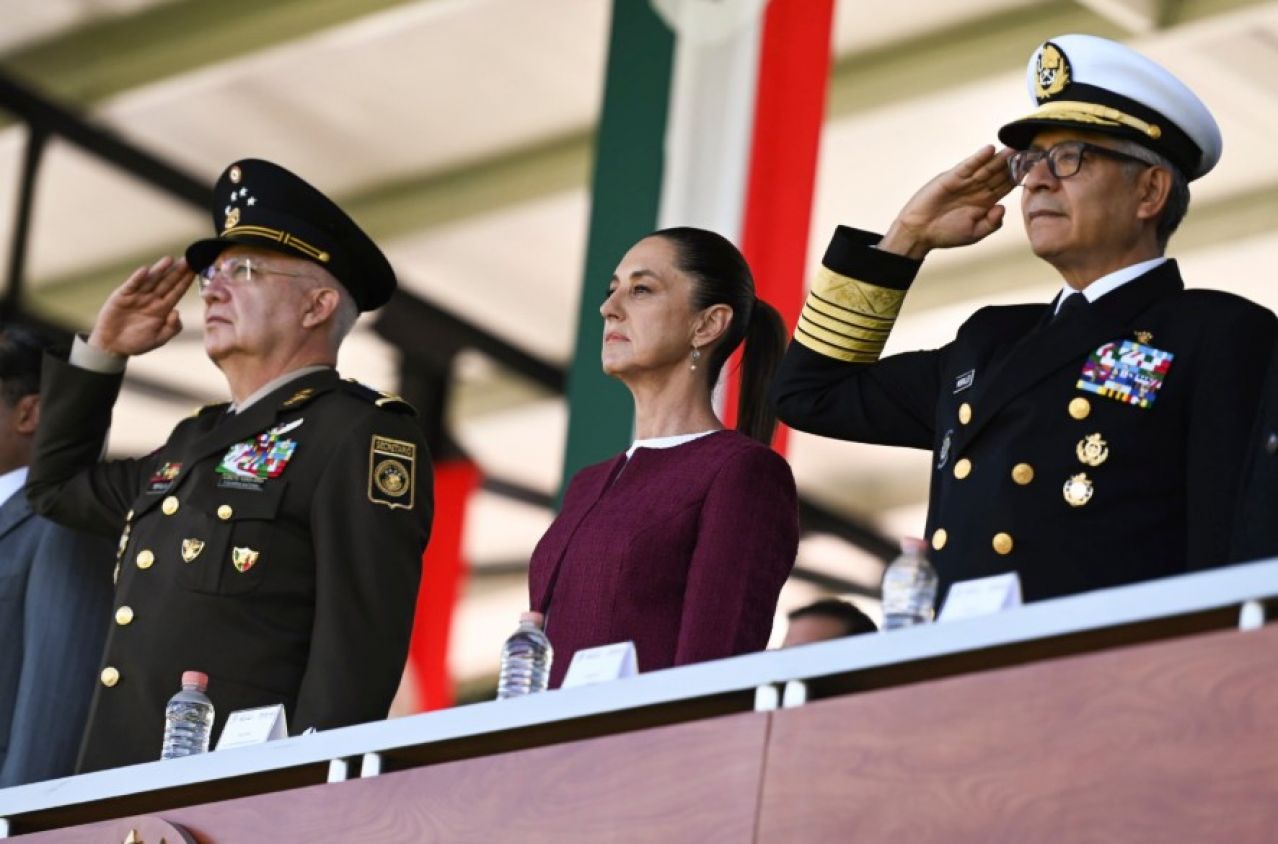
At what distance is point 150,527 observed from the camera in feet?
10.3

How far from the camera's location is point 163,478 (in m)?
3.23

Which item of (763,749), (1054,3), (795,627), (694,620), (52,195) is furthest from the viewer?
(52,195)

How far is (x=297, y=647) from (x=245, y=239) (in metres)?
0.63

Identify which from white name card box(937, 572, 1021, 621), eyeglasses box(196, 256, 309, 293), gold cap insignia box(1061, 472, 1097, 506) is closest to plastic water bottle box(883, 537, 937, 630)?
white name card box(937, 572, 1021, 621)

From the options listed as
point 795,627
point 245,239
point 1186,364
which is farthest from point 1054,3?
point 1186,364

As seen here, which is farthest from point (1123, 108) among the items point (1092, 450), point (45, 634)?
point (45, 634)

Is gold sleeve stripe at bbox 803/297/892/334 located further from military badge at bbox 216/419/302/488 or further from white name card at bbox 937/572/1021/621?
white name card at bbox 937/572/1021/621

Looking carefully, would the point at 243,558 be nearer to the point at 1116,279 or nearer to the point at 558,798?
the point at 558,798

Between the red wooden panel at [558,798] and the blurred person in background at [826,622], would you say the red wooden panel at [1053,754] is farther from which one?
the blurred person in background at [826,622]

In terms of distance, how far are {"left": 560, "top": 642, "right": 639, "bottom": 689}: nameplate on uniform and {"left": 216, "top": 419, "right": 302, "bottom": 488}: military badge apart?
0.97 metres

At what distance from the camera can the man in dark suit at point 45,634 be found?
3402mm

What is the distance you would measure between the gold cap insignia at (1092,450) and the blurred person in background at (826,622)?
145 centimetres

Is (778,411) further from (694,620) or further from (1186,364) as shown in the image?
(1186,364)

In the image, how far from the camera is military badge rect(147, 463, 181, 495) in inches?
126
